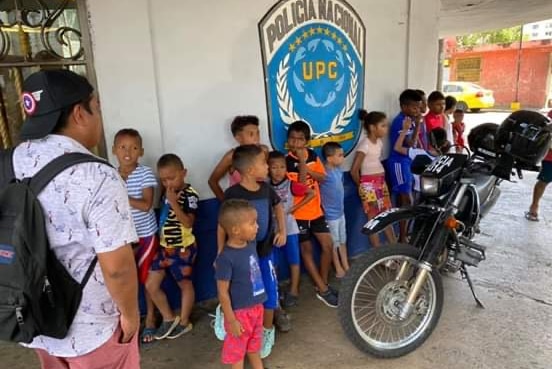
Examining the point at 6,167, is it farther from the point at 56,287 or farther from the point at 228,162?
the point at 228,162

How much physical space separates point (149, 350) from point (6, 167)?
1.73 m

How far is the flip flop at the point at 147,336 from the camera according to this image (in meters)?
2.76

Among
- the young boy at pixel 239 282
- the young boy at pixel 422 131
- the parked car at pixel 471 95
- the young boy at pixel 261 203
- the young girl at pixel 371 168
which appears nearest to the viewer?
the young boy at pixel 239 282

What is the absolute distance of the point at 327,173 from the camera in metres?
3.30

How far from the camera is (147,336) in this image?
278 centimetres

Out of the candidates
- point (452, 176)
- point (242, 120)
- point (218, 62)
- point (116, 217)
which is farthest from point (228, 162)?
point (116, 217)

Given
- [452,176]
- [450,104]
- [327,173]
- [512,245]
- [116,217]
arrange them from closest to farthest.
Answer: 1. [116,217]
2. [452,176]
3. [327,173]
4. [512,245]
5. [450,104]

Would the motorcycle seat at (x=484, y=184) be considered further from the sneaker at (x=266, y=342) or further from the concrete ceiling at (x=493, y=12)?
the concrete ceiling at (x=493, y=12)

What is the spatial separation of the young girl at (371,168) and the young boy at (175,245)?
4.76 ft

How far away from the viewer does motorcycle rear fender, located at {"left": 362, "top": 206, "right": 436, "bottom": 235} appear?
7.98ft

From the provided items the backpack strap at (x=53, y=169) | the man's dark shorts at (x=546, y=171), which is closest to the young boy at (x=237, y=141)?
the backpack strap at (x=53, y=169)

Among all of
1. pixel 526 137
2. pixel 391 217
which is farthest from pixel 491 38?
pixel 391 217

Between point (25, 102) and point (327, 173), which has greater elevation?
point (25, 102)

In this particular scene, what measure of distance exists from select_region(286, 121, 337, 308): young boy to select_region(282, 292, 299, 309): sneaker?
0.19 meters
